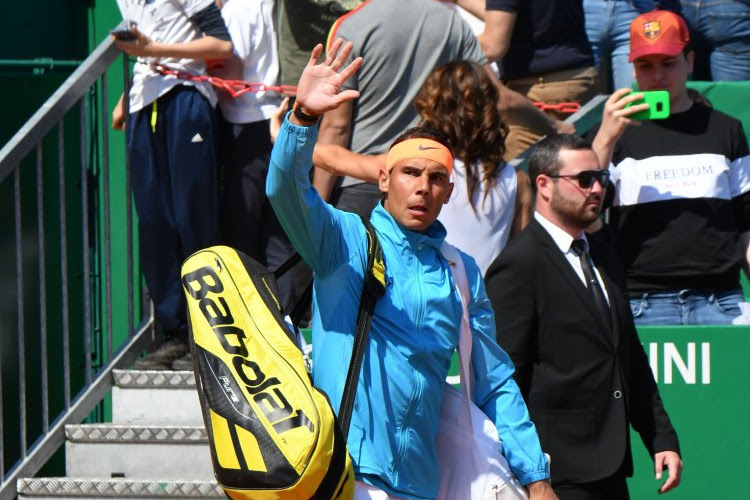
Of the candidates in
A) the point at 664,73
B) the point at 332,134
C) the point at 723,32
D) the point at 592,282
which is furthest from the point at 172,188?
the point at 723,32

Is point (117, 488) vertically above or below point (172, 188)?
below

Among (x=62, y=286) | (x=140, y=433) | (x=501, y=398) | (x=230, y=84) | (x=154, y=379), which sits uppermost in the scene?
(x=230, y=84)

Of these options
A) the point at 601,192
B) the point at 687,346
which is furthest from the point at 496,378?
the point at 687,346

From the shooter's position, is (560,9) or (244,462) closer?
(244,462)

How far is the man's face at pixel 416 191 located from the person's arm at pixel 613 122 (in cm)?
209

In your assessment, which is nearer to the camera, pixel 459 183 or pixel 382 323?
pixel 382 323

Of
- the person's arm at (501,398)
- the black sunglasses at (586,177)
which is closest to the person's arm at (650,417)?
the black sunglasses at (586,177)

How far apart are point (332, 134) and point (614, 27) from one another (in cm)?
225

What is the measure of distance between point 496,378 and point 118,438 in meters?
2.31

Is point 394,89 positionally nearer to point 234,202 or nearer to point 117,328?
point 234,202

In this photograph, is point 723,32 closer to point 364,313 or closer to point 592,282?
point 592,282

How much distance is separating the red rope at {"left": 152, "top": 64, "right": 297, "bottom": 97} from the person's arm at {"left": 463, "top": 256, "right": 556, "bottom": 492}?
2.46 metres

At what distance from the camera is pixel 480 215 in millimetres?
5391

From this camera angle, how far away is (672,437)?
486 cm
